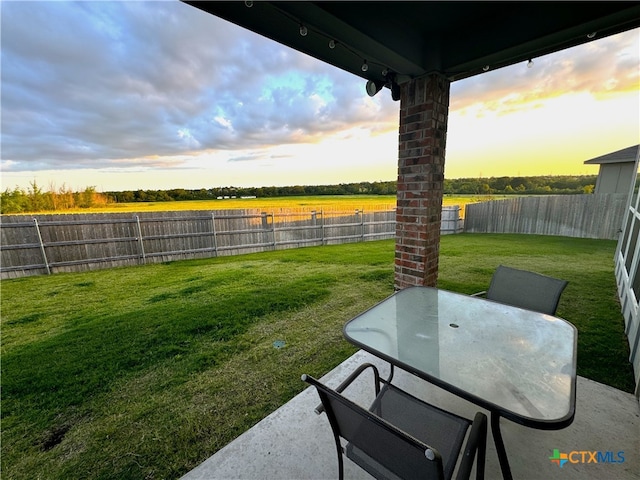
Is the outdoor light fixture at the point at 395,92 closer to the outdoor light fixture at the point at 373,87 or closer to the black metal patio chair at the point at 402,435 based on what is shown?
the outdoor light fixture at the point at 373,87

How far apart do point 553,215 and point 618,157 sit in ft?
10.9

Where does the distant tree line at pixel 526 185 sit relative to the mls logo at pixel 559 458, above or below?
above

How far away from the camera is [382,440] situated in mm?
806

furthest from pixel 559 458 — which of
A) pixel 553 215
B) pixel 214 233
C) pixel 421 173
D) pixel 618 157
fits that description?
pixel 618 157

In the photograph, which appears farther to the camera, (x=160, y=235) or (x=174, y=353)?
(x=160, y=235)

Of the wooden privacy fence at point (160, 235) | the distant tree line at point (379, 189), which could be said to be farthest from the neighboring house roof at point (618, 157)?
the wooden privacy fence at point (160, 235)

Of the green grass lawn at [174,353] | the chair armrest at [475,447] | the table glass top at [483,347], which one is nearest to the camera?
the chair armrest at [475,447]

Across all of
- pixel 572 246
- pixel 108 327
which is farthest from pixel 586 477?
pixel 572 246

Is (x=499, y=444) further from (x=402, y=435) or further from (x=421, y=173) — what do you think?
(x=421, y=173)

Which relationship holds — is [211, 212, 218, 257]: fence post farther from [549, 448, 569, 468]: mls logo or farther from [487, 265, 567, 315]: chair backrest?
[549, 448, 569, 468]: mls logo

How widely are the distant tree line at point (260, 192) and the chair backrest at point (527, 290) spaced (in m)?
5.19

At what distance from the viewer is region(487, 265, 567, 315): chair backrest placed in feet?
5.86

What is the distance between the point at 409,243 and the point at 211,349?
2.42m

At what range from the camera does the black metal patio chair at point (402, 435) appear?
74 cm
